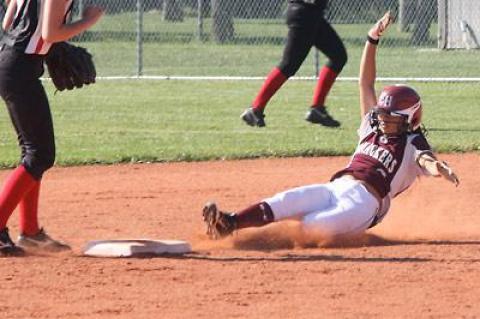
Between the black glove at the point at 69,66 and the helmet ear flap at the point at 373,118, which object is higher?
the helmet ear flap at the point at 373,118

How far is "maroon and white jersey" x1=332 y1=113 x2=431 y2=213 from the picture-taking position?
23.4 feet

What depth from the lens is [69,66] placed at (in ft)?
23.1

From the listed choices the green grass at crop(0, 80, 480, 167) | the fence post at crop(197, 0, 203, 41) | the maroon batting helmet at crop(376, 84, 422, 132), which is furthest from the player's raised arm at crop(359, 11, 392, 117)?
the fence post at crop(197, 0, 203, 41)

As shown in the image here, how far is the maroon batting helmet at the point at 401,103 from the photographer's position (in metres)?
7.15

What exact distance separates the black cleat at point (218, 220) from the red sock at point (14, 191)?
941 mm

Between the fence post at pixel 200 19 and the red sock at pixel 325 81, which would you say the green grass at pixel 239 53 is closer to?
the fence post at pixel 200 19

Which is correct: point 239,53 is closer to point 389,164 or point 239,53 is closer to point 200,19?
point 200,19

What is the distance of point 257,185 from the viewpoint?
31.0 ft

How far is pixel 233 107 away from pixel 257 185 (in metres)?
5.84

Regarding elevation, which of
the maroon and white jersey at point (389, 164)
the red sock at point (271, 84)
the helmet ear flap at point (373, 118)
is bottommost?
the red sock at point (271, 84)

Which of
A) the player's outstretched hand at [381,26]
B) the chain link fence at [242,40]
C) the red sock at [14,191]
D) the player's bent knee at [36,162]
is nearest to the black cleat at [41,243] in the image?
the red sock at [14,191]

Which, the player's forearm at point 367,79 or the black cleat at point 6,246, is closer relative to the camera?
the black cleat at point 6,246

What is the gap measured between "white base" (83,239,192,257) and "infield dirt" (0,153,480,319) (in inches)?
3.3

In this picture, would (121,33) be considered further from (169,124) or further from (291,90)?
(169,124)
